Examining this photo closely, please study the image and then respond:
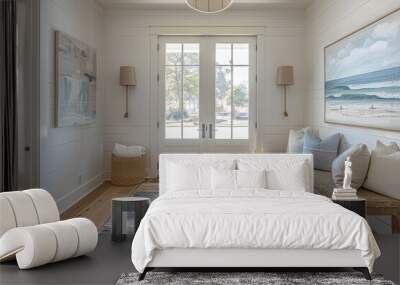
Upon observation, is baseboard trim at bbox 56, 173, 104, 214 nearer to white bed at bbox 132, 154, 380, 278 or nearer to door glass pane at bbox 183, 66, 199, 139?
door glass pane at bbox 183, 66, 199, 139

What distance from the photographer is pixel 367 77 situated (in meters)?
5.62

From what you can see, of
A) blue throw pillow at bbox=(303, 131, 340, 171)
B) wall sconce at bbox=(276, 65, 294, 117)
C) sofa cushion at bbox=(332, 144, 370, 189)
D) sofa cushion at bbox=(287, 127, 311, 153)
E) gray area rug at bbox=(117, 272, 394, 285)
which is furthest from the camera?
wall sconce at bbox=(276, 65, 294, 117)

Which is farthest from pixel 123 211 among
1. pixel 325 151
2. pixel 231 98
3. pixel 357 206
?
pixel 231 98

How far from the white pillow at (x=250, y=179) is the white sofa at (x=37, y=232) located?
1.37 meters

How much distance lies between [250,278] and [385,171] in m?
1.84

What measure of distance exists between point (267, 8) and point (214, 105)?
1770 millimetres

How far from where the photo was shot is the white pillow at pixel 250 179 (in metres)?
4.79

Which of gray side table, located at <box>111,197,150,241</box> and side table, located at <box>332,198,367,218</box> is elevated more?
side table, located at <box>332,198,367,218</box>

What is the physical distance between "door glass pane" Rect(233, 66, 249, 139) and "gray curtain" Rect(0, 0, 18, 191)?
442 centimetres

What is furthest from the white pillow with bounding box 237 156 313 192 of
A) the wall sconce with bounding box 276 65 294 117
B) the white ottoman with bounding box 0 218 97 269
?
the wall sconce with bounding box 276 65 294 117

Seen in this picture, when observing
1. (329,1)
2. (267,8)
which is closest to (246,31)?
(267,8)

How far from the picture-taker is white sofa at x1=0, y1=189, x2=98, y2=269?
380 centimetres

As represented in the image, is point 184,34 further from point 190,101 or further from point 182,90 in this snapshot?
point 190,101

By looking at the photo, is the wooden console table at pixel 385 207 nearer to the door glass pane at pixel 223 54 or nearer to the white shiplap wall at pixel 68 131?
the white shiplap wall at pixel 68 131
